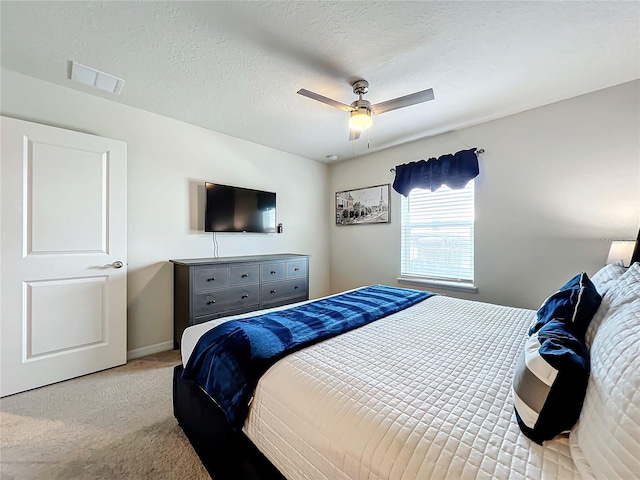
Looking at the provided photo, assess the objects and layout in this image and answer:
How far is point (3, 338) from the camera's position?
195 centimetres

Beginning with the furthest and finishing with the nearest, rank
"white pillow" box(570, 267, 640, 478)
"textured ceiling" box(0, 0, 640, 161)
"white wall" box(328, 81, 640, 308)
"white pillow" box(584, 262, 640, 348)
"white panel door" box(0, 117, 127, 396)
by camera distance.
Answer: "white wall" box(328, 81, 640, 308)
"white panel door" box(0, 117, 127, 396)
"textured ceiling" box(0, 0, 640, 161)
"white pillow" box(584, 262, 640, 348)
"white pillow" box(570, 267, 640, 478)

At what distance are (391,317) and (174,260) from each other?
2.31 meters

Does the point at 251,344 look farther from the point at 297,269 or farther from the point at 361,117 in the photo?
the point at 297,269

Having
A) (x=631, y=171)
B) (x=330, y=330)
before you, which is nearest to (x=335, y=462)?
(x=330, y=330)

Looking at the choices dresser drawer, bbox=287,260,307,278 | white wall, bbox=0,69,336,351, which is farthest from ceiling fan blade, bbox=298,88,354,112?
dresser drawer, bbox=287,260,307,278

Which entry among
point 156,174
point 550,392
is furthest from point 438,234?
point 156,174

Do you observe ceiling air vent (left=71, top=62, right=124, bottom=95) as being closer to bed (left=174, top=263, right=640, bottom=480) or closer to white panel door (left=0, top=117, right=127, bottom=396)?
white panel door (left=0, top=117, right=127, bottom=396)

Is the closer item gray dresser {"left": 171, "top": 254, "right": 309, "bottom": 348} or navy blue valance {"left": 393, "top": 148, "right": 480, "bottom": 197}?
gray dresser {"left": 171, "top": 254, "right": 309, "bottom": 348}

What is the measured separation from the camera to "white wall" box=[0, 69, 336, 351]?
7.30 ft

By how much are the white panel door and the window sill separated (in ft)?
10.2

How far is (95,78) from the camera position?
6.89 ft

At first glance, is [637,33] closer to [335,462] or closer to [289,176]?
[335,462]

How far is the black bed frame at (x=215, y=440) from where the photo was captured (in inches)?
40.9

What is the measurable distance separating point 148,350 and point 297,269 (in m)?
1.79
